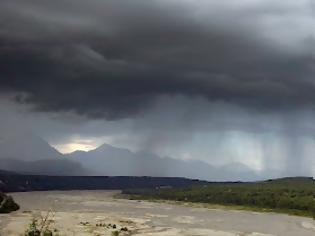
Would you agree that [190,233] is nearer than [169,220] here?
Yes

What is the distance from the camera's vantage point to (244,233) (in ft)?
349

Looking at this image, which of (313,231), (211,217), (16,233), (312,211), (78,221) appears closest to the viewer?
(16,233)

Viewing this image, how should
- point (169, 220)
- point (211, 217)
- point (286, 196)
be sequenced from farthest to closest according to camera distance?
1. point (286, 196)
2. point (211, 217)
3. point (169, 220)

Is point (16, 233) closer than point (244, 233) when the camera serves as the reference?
Yes

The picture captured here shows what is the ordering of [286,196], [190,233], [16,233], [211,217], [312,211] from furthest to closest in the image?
[286,196] < [312,211] < [211,217] < [190,233] < [16,233]

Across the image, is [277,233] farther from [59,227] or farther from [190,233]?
[59,227]

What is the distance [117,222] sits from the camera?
4796 inches

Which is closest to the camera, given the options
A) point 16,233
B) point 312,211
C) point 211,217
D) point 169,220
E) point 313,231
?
point 16,233

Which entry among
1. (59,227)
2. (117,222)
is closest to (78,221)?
(117,222)

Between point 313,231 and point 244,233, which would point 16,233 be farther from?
point 313,231

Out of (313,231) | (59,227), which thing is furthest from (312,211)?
(59,227)

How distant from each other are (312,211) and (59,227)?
87.8m

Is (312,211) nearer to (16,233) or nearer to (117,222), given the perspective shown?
(117,222)

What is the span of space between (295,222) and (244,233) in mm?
32523
